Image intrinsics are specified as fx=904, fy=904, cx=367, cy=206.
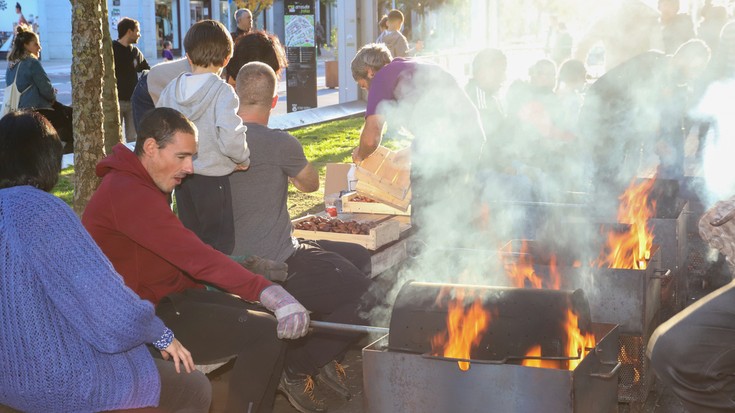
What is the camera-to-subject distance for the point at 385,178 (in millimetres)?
6996

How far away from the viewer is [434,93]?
6281 millimetres

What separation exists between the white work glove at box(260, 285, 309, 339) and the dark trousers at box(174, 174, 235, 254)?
0.95 m

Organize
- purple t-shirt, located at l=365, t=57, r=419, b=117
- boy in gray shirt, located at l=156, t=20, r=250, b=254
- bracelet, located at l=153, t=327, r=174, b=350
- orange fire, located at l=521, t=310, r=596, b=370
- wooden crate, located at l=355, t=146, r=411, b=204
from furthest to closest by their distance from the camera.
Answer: wooden crate, located at l=355, t=146, r=411, b=204 → purple t-shirt, located at l=365, t=57, r=419, b=117 → boy in gray shirt, located at l=156, t=20, r=250, b=254 → orange fire, located at l=521, t=310, r=596, b=370 → bracelet, located at l=153, t=327, r=174, b=350

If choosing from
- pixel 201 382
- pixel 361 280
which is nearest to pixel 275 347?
pixel 201 382

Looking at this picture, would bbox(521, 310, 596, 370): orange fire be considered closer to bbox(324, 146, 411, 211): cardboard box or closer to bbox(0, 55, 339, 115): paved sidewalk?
bbox(324, 146, 411, 211): cardboard box

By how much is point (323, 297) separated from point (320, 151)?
8602 millimetres

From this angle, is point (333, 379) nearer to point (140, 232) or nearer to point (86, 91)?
point (140, 232)

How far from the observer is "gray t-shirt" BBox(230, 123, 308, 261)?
15.6 feet

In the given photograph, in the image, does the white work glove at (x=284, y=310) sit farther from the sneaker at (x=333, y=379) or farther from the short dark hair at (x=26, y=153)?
the sneaker at (x=333, y=379)

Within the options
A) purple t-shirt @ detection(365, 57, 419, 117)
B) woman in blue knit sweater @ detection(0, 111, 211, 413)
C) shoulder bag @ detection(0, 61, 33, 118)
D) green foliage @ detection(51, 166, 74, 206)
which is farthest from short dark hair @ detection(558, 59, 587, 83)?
woman in blue knit sweater @ detection(0, 111, 211, 413)

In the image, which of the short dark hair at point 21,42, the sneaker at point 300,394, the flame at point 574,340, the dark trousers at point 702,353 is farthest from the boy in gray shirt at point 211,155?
the short dark hair at point 21,42

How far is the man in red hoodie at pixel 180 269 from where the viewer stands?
142 inches

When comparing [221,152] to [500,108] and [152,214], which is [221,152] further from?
[500,108]

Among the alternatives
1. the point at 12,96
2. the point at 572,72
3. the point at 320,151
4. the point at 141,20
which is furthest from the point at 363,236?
the point at 141,20
